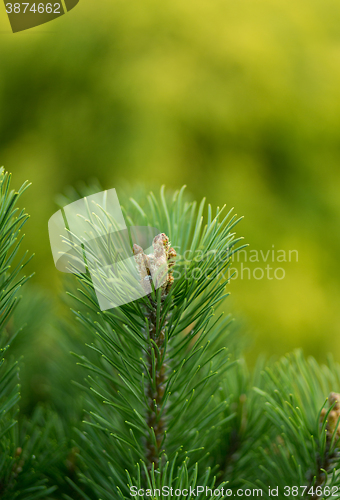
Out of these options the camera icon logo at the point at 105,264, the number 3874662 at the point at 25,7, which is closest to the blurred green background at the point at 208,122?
the number 3874662 at the point at 25,7

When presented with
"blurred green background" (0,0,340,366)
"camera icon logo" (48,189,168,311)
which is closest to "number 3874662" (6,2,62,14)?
"blurred green background" (0,0,340,366)

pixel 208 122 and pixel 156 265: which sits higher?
pixel 208 122

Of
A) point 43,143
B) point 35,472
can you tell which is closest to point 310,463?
point 35,472

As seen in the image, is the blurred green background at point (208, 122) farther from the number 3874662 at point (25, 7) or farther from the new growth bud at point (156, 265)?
the new growth bud at point (156, 265)

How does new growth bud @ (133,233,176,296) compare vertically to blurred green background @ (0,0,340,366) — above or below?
below

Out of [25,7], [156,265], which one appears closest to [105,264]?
[156,265]

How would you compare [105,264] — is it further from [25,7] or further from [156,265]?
[25,7]

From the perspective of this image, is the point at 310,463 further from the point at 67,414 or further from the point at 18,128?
the point at 18,128

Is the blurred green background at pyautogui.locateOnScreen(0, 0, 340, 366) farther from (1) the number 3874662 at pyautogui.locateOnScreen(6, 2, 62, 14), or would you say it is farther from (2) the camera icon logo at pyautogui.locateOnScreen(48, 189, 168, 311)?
(2) the camera icon logo at pyautogui.locateOnScreen(48, 189, 168, 311)

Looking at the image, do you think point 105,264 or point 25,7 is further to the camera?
point 25,7
